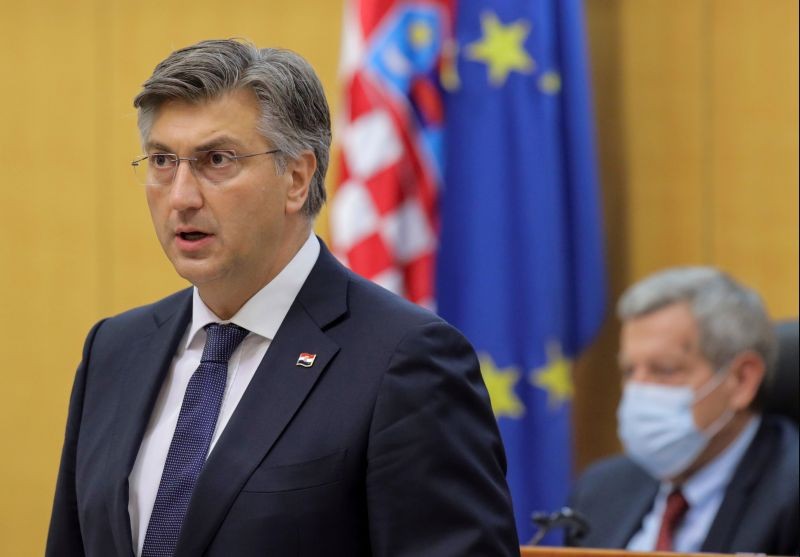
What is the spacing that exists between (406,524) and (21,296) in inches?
149

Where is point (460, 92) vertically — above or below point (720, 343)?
above

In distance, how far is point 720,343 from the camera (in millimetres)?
3422

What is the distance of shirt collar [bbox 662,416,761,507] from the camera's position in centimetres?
327

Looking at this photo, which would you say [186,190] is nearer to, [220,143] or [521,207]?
[220,143]

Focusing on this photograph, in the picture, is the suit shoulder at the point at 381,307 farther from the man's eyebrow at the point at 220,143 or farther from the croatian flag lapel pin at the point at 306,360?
the man's eyebrow at the point at 220,143

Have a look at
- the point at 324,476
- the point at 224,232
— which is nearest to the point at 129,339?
the point at 224,232

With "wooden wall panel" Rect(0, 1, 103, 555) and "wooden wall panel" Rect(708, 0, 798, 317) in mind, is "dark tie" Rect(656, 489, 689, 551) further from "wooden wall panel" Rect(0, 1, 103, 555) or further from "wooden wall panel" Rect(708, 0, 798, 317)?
"wooden wall panel" Rect(0, 1, 103, 555)

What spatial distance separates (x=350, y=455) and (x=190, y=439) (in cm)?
27

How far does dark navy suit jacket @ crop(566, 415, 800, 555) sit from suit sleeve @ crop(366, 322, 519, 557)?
1195 millimetres

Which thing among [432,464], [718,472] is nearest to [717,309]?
[718,472]

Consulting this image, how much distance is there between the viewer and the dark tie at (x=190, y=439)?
1.77 meters

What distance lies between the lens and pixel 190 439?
5.97 feet

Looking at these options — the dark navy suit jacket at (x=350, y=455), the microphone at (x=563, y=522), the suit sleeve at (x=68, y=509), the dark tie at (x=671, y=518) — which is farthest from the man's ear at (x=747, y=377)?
the suit sleeve at (x=68, y=509)

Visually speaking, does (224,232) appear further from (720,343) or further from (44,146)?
(44,146)
